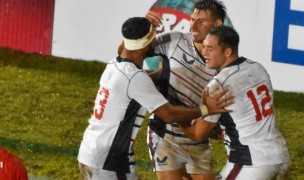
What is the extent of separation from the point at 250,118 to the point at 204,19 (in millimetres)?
1296

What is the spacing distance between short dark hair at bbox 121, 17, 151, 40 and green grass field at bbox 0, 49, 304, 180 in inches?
122

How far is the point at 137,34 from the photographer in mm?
7516

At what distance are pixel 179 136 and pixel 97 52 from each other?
5128 millimetres

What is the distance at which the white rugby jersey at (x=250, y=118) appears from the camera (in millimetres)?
7273

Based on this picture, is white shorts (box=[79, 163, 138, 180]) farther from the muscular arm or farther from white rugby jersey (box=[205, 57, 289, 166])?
white rugby jersey (box=[205, 57, 289, 166])

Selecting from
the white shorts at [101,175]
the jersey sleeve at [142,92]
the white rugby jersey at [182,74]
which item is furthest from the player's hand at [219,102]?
the white rugby jersey at [182,74]

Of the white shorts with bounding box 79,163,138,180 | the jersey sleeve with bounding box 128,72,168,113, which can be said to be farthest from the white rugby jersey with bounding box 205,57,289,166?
the white shorts with bounding box 79,163,138,180

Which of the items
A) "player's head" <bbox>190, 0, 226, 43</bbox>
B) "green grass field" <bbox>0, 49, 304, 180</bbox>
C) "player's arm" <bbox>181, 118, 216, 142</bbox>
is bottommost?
"green grass field" <bbox>0, 49, 304, 180</bbox>

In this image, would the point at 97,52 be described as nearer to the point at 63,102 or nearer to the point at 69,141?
the point at 63,102

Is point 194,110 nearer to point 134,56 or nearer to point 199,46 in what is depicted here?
point 134,56

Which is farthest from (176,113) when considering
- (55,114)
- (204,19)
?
(55,114)

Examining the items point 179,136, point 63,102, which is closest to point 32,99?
point 63,102

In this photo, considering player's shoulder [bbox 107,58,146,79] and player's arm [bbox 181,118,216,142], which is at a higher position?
player's shoulder [bbox 107,58,146,79]

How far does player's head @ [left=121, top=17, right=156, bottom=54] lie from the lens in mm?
7523
